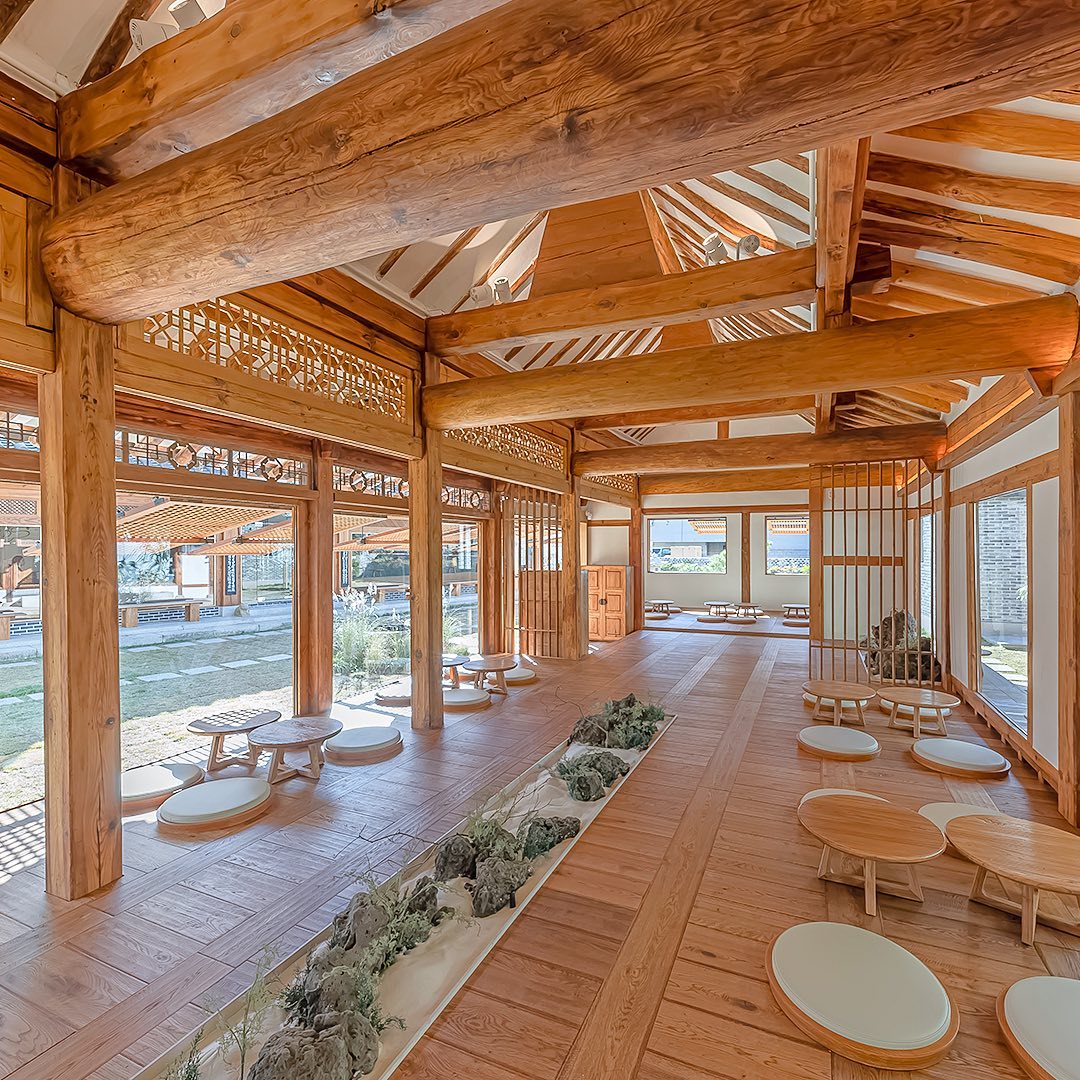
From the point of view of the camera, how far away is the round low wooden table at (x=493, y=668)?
619 cm

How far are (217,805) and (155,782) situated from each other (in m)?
0.73

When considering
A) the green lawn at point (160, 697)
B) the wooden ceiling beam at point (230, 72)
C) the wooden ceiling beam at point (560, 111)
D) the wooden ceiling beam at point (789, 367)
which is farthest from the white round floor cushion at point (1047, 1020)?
the green lawn at point (160, 697)

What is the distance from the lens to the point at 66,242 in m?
2.18

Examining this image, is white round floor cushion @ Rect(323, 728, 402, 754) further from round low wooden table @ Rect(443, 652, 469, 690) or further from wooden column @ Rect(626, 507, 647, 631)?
wooden column @ Rect(626, 507, 647, 631)

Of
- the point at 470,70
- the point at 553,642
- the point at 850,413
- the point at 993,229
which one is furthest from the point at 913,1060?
the point at 850,413

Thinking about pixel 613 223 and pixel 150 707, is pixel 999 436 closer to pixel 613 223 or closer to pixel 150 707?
pixel 613 223

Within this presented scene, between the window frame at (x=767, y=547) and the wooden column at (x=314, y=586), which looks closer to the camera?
the wooden column at (x=314, y=586)

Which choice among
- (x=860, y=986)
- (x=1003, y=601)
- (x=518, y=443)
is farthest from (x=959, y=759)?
(x=518, y=443)

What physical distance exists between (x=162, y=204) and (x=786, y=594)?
43.4 ft

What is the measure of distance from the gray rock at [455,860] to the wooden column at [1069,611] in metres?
3.40

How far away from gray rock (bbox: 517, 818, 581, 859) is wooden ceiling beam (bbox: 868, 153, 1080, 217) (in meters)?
3.69

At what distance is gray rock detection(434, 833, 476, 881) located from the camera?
267 cm

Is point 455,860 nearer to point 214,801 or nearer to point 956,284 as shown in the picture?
point 214,801

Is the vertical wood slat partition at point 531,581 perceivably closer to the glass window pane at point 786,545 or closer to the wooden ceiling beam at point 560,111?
the wooden ceiling beam at point 560,111
